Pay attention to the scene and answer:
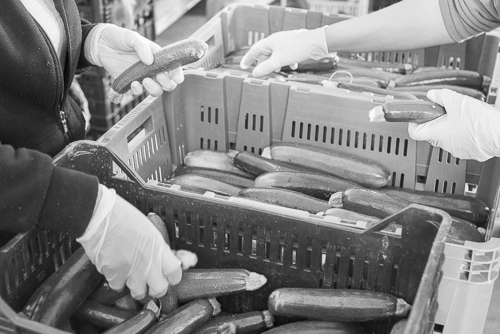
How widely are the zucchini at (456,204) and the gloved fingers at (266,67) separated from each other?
869mm

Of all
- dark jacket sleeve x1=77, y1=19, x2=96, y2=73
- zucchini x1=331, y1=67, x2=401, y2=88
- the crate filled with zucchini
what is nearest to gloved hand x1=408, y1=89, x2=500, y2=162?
the crate filled with zucchini

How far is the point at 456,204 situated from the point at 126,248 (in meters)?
1.32

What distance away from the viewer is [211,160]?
2594 mm

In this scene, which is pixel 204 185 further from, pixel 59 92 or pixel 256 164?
pixel 59 92

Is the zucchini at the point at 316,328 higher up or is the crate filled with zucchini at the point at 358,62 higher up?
the crate filled with zucchini at the point at 358,62

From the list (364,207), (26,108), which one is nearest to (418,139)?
(364,207)

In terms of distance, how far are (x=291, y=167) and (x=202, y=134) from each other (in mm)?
471

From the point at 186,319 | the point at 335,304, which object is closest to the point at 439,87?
the point at 335,304

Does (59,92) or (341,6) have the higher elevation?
(341,6)

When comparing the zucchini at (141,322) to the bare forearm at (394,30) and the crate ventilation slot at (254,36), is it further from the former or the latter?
the crate ventilation slot at (254,36)

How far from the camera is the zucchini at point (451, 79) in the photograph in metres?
2.94

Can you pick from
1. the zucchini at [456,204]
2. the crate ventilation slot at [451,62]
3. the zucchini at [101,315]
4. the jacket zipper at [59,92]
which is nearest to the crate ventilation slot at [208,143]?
the jacket zipper at [59,92]

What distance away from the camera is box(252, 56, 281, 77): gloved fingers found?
2.82 meters

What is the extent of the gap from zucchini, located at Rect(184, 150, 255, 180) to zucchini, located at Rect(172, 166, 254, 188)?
0.04 meters
